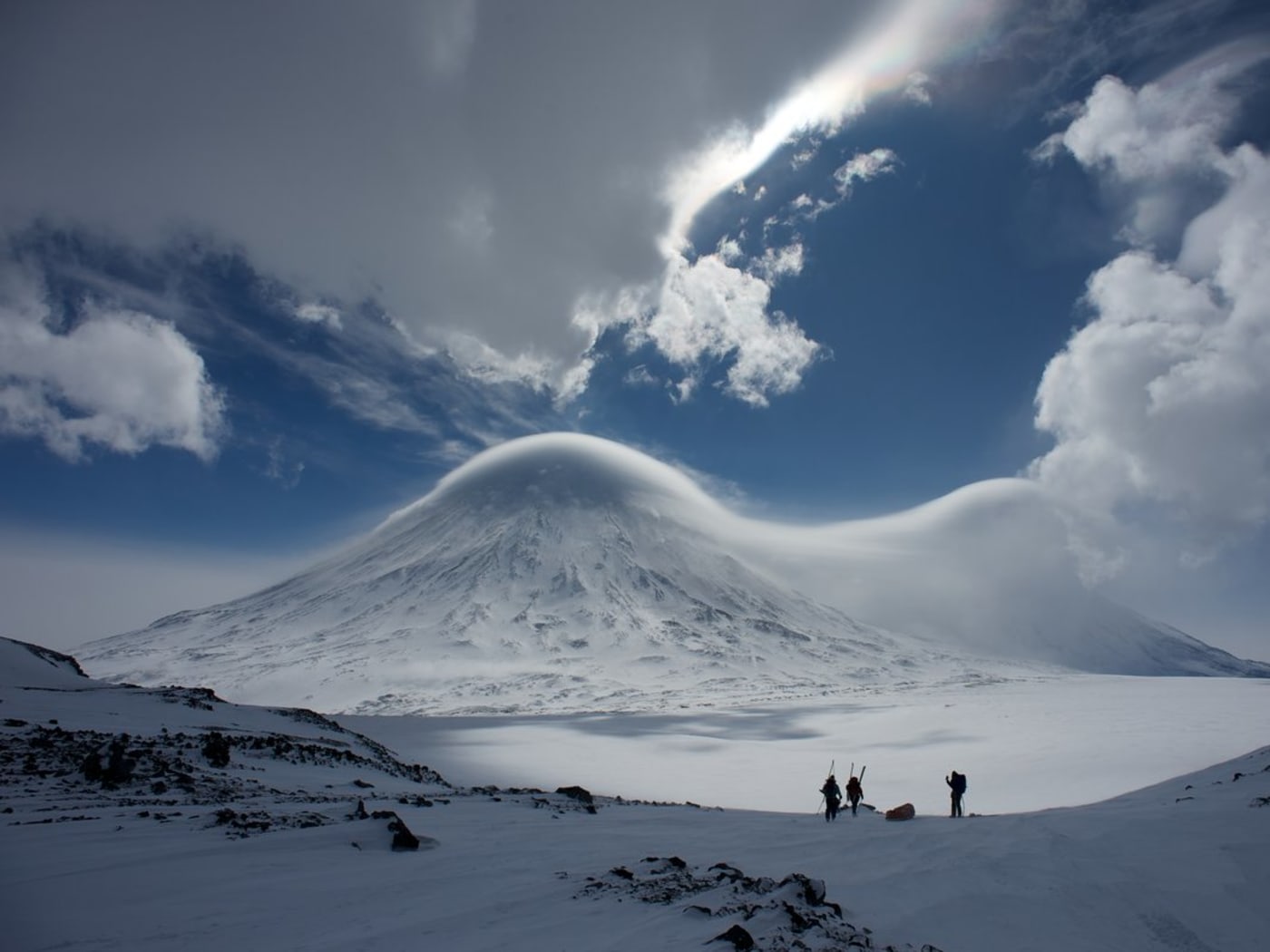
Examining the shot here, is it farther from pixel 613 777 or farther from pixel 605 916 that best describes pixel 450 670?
pixel 605 916

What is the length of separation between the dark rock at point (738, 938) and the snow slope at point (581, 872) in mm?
148

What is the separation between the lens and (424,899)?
845cm

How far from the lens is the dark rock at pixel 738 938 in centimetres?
Answer: 680

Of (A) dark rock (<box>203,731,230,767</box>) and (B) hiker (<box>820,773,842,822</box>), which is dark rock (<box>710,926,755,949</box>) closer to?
(B) hiker (<box>820,773,842,822</box>)

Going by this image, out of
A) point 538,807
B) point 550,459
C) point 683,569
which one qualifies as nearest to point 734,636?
point 683,569

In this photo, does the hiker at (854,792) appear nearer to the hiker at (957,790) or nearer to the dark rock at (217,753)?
the hiker at (957,790)

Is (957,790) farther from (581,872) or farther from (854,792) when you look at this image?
(581,872)

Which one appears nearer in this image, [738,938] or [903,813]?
[738,938]

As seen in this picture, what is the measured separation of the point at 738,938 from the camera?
6.83m

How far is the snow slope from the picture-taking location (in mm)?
7406

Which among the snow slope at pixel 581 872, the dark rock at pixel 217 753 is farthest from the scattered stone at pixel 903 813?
the dark rock at pixel 217 753

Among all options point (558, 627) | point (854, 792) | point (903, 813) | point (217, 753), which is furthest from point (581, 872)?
point (558, 627)

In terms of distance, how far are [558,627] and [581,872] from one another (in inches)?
4341

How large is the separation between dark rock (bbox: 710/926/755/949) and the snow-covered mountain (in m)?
71.8
